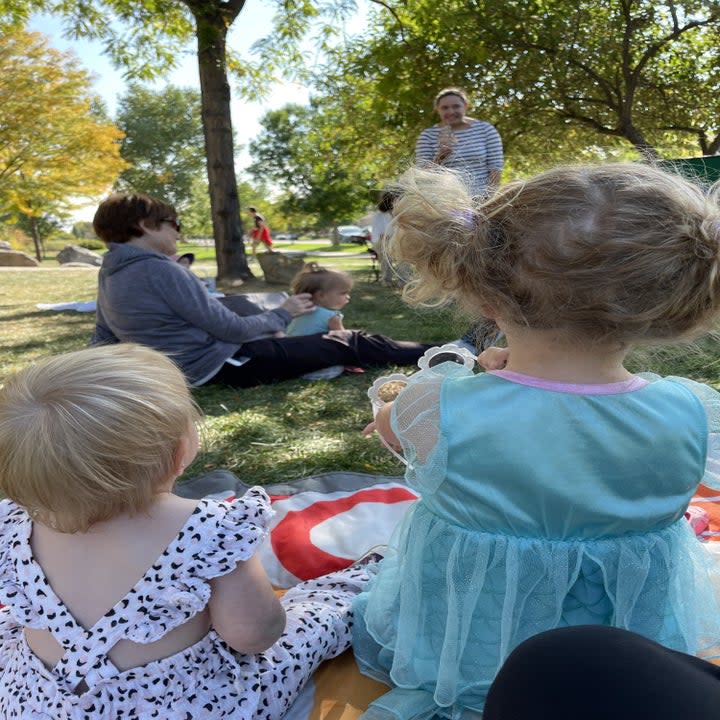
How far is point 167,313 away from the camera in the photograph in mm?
3799

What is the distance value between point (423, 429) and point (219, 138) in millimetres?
8633

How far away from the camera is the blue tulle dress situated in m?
1.25

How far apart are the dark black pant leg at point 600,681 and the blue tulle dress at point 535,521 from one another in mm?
370

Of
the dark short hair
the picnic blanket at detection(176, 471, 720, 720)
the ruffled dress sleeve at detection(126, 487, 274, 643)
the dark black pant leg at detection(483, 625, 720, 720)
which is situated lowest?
the picnic blanket at detection(176, 471, 720, 720)

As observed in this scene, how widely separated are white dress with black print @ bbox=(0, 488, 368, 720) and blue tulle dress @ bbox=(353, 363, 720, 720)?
337mm

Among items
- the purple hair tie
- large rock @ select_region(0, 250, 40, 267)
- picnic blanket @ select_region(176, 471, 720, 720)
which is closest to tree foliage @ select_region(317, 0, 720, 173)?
picnic blanket @ select_region(176, 471, 720, 720)

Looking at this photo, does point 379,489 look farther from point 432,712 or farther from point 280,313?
point 280,313

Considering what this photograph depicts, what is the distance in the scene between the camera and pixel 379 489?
2.57 m

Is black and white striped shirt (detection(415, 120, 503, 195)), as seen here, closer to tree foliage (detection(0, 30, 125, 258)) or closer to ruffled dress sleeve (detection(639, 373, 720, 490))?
ruffled dress sleeve (detection(639, 373, 720, 490))

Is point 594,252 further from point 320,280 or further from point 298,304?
point 320,280

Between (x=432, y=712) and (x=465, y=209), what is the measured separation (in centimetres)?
101

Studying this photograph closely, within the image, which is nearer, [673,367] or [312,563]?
[312,563]

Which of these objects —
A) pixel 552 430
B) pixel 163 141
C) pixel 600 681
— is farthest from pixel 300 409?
pixel 163 141

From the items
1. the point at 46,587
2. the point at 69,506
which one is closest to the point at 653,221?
the point at 69,506
